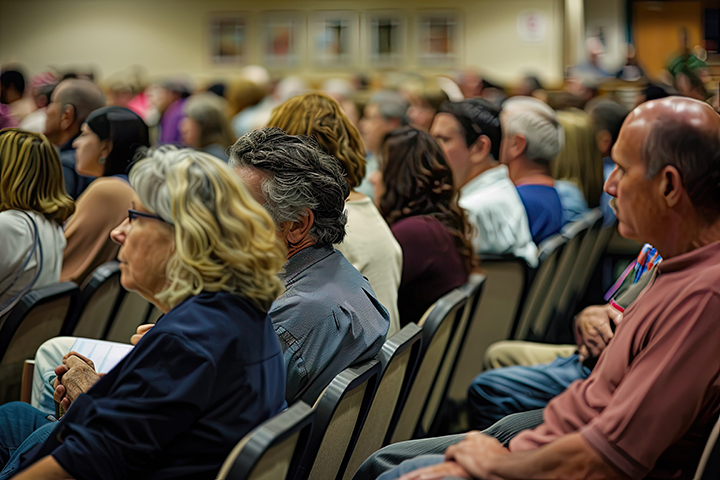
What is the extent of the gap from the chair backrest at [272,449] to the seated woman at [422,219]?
131 cm

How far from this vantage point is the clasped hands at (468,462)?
1373 millimetres

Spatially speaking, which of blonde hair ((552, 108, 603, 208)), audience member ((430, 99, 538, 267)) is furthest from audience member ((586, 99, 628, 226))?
audience member ((430, 99, 538, 267))

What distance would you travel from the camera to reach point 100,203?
3.02 metres

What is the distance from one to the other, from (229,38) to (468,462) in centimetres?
1548

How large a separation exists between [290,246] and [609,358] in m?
0.78

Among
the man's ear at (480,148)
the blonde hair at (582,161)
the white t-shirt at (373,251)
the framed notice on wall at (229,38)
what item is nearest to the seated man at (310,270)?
the white t-shirt at (373,251)

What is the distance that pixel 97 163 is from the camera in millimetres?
3246

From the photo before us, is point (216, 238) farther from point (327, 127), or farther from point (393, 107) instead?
point (393, 107)

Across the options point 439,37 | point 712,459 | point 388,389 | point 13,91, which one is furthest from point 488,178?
point 439,37

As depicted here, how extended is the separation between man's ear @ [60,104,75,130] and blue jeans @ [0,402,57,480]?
2.22 meters

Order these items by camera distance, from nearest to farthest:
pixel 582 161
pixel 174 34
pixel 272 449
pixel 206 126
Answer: pixel 272 449, pixel 582 161, pixel 206 126, pixel 174 34

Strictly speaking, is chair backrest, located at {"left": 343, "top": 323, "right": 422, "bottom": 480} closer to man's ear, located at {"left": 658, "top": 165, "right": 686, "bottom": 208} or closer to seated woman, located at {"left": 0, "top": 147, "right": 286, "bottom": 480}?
seated woman, located at {"left": 0, "top": 147, "right": 286, "bottom": 480}

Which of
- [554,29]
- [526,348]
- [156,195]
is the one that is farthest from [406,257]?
[554,29]

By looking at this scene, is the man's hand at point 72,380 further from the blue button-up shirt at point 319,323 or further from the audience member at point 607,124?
the audience member at point 607,124
